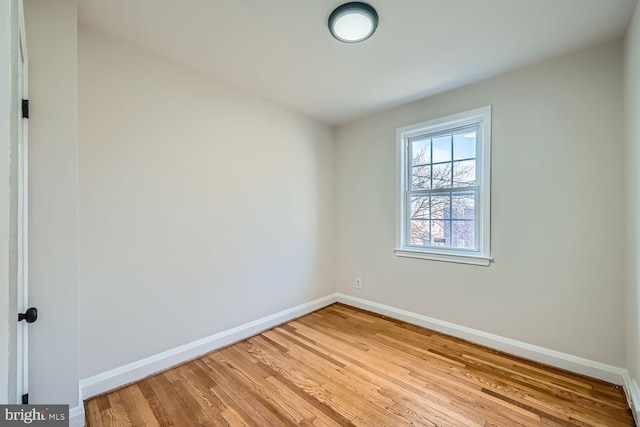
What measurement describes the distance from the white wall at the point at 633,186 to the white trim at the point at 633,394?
4cm

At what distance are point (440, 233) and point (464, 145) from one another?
955 millimetres

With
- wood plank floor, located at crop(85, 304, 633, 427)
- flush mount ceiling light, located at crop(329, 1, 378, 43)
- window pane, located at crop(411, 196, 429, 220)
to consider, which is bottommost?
wood plank floor, located at crop(85, 304, 633, 427)

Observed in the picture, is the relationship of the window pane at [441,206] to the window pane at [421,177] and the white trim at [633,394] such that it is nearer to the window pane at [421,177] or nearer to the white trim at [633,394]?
the window pane at [421,177]

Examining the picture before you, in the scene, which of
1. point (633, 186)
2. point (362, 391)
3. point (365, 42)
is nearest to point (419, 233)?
point (633, 186)

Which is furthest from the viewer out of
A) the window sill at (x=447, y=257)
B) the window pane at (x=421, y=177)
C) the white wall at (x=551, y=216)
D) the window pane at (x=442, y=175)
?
the window pane at (x=421, y=177)

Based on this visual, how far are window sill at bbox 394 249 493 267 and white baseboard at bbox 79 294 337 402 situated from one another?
4.80 ft

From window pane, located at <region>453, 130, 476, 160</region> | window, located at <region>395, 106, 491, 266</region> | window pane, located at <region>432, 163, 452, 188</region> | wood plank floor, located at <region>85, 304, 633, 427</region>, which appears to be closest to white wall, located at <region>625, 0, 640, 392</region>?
wood plank floor, located at <region>85, 304, 633, 427</region>

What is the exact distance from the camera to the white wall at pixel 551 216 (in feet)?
6.77

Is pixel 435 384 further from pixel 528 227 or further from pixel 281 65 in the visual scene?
pixel 281 65

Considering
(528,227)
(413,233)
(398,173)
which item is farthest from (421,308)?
(398,173)

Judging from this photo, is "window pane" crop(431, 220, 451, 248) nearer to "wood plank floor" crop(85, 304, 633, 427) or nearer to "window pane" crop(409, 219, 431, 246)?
"window pane" crop(409, 219, 431, 246)

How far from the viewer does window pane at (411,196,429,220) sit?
3121 millimetres

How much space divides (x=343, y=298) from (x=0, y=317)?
11.5 feet

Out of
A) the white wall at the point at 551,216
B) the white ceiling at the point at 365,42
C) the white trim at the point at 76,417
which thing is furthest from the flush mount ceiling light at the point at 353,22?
the white trim at the point at 76,417
